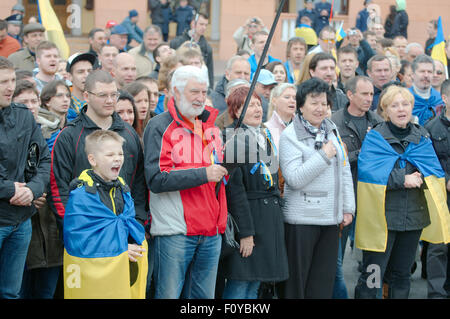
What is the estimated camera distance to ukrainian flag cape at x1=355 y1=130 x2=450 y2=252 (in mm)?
5230

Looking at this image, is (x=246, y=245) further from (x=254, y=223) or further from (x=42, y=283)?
(x=42, y=283)

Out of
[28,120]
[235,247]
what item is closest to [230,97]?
[235,247]

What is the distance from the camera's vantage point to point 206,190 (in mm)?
4301

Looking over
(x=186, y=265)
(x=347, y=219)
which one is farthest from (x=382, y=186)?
(x=186, y=265)

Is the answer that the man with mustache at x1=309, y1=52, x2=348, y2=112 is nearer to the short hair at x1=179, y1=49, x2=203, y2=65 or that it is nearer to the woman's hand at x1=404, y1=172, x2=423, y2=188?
the short hair at x1=179, y1=49, x2=203, y2=65

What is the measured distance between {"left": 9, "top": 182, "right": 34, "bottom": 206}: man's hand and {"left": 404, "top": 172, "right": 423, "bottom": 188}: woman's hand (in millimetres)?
2820

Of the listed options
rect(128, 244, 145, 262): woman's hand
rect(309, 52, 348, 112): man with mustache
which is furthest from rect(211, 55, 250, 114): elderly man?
rect(128, 244, 145, 262): woman's hand

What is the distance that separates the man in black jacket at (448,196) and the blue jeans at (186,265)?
7.19 feet

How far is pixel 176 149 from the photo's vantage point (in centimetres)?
428

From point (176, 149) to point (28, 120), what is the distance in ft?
3.34

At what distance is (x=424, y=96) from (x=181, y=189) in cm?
403

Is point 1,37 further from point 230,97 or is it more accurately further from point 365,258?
point 365,258

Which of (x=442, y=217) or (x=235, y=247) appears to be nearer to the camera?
(x=235, y=247)

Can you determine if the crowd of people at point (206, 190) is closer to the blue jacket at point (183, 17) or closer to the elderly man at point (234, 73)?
the elderly man at point (234, 73)
